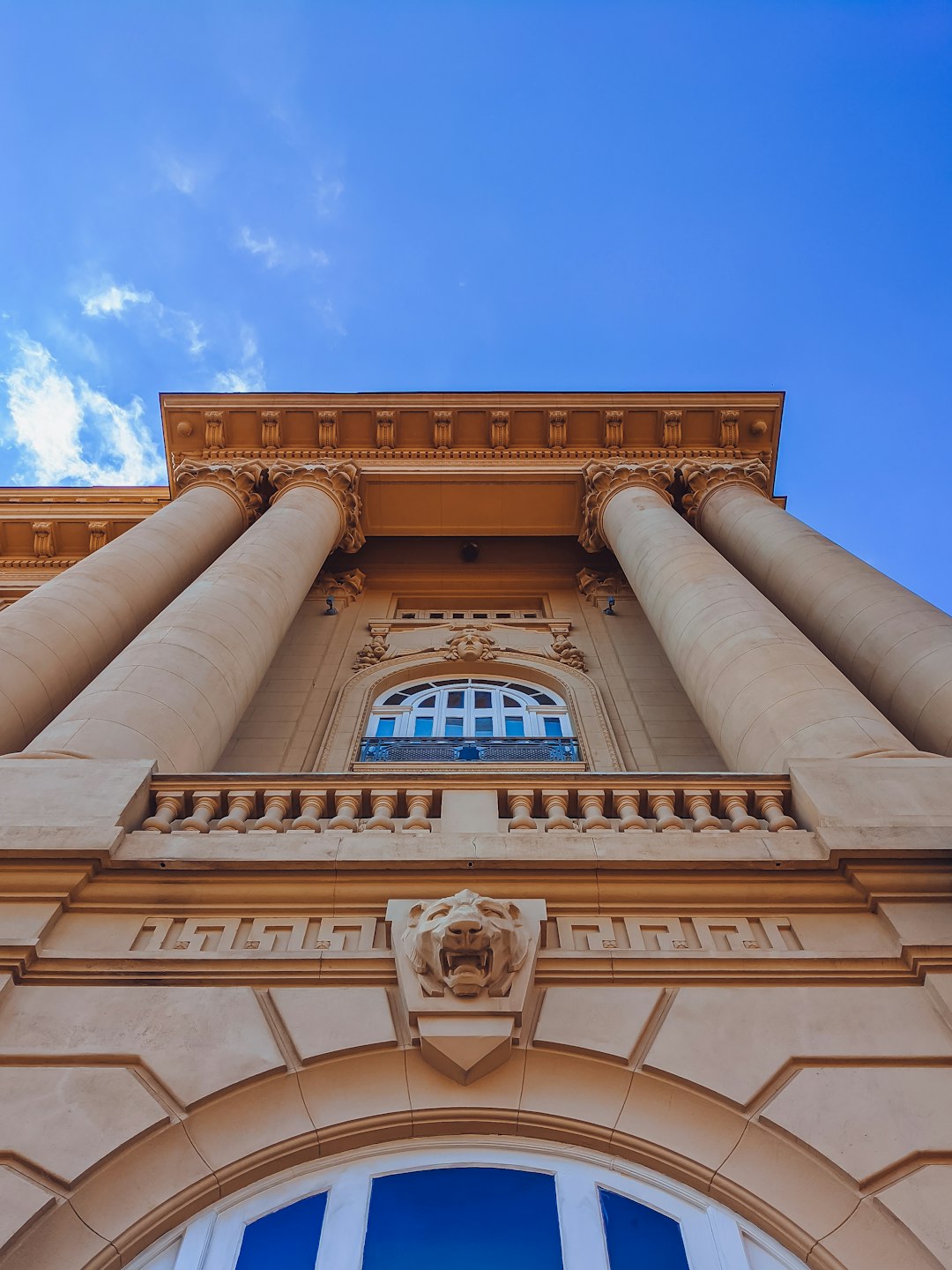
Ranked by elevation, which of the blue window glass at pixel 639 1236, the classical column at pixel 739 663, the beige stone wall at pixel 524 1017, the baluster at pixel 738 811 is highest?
the classical column at pixel 739 663

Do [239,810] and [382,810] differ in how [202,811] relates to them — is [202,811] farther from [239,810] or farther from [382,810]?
[382,810]

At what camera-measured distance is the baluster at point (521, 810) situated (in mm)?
8656

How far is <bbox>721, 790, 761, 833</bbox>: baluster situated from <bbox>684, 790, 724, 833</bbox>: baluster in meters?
0.13

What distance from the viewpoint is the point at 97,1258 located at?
5.17m

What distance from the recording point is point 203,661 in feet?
38.6

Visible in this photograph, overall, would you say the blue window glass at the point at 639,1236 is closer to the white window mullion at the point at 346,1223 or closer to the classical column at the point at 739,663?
the white window mullion at the point at 346,1223


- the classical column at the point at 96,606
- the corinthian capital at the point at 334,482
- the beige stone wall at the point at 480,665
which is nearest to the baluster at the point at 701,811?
the beige stone wall at the point at 480,665

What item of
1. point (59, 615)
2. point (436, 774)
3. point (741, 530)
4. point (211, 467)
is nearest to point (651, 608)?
point (741, 530)

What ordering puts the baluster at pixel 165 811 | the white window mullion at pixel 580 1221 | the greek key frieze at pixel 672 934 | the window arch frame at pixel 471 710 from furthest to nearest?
the window arch frame at pixel 471 710 < the baluster at pixel 165 811 < the greek key frieze at pixel 672 934 < the white window mullion at pixel 580 1221

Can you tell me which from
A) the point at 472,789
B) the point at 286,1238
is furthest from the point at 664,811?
the point at 286,1238

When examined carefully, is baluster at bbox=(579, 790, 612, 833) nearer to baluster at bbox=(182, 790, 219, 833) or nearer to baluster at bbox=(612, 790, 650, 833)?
baluster at bbox=(612, 790, 650, 833)

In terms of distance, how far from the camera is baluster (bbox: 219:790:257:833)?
8.61m

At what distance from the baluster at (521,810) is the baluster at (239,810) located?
238cm

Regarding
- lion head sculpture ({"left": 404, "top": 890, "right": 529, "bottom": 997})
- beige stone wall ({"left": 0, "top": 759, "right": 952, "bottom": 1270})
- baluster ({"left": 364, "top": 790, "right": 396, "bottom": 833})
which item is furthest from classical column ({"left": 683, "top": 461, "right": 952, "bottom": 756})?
lion head sculpture ({"left": 404, "top": 890, "right": 529, "bottom": 997})
